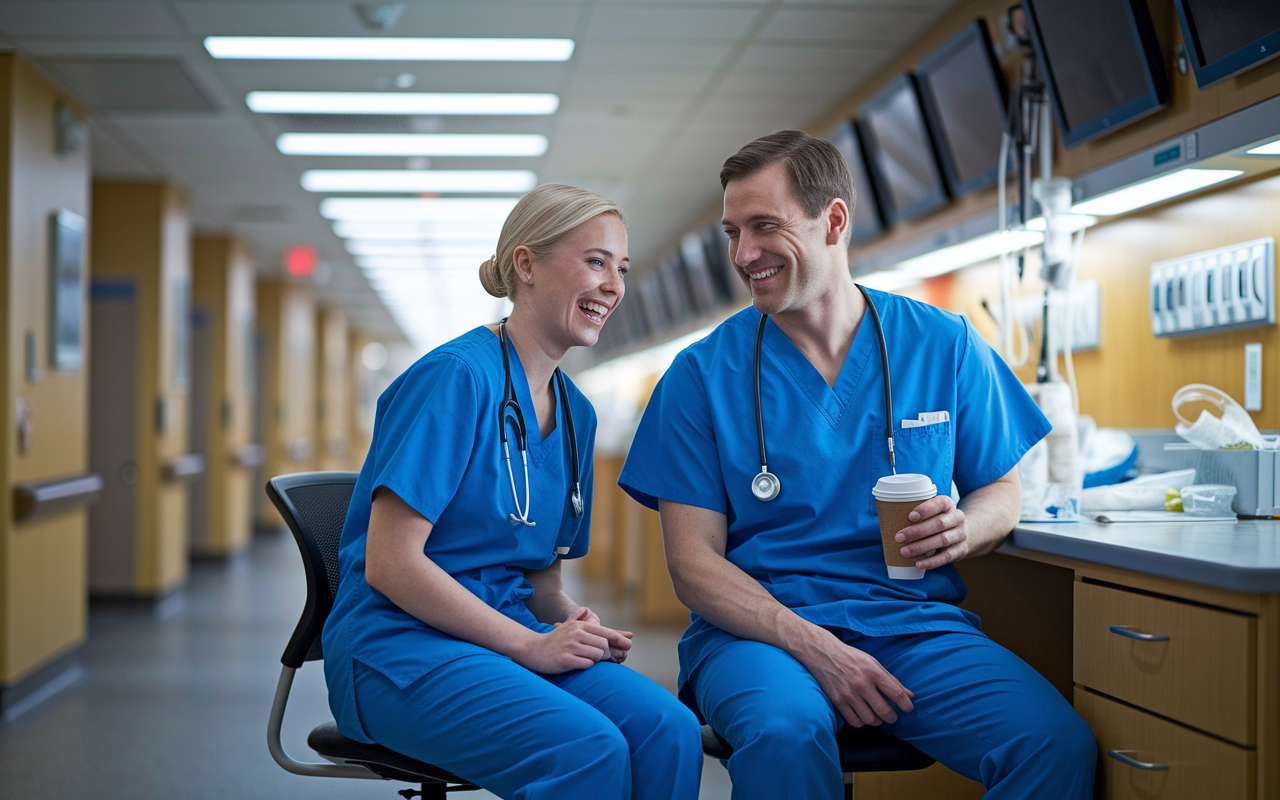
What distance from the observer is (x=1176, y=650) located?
1.40m

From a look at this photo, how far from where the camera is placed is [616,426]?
313 inches

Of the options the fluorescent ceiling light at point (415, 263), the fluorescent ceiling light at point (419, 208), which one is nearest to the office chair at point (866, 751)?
the fluorescent ceiling light at point (419, 208)

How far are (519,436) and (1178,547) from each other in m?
1.01

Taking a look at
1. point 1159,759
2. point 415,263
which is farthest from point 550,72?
point 415,263

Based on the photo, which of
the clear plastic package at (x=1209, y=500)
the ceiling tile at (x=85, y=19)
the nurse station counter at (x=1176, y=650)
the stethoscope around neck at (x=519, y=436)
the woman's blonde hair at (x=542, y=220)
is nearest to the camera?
the nurse station counter at (x=1176, y=650)

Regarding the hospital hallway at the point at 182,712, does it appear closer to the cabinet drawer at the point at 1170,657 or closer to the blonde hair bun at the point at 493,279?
the cabinet drawer at the point at 1170,657

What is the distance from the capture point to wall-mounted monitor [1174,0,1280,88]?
214 cm

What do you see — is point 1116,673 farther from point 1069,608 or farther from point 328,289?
point 328,289

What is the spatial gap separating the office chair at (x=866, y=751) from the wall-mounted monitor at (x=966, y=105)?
7.81 feet

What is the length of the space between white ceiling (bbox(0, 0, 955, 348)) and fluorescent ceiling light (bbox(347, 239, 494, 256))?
184cm

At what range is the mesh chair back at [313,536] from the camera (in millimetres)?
1787

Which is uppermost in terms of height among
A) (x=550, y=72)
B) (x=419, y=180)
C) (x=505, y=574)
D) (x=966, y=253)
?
(x=550, y=72)

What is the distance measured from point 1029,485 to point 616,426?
5.99m

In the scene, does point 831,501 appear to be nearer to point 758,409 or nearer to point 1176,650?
point 758,409
